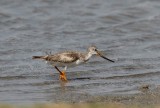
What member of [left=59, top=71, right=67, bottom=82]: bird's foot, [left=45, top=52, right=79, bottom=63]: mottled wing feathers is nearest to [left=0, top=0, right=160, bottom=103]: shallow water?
[left=59, top=71, right=67, bottom=82]: bird's foot

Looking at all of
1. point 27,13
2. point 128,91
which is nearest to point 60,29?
point 27,13

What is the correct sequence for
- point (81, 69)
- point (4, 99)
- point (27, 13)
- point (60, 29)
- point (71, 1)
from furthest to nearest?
1. point (71, 1)
2. point (27, 13)
3. point (60, 29)
4. point (81, 69)
5. point (4, 99)

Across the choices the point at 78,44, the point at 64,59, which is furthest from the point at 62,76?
the point at 78,44

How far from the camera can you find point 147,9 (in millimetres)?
20625

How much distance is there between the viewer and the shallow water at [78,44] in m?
11.5

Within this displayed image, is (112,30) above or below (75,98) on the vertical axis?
below

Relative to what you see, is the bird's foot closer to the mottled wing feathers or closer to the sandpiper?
the sandpiper

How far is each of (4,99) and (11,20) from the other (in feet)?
27.8

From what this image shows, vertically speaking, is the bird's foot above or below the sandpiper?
below

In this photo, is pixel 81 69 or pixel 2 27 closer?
pixel 81 69

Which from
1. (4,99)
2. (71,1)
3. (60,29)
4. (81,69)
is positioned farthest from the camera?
(71,1)

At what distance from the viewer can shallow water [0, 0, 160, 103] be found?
454 inches

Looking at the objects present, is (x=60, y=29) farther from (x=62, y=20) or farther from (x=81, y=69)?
(x=81, y=69)

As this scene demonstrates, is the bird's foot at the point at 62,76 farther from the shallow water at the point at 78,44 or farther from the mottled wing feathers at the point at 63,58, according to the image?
the mottled wing feathers at the point at 63,58
